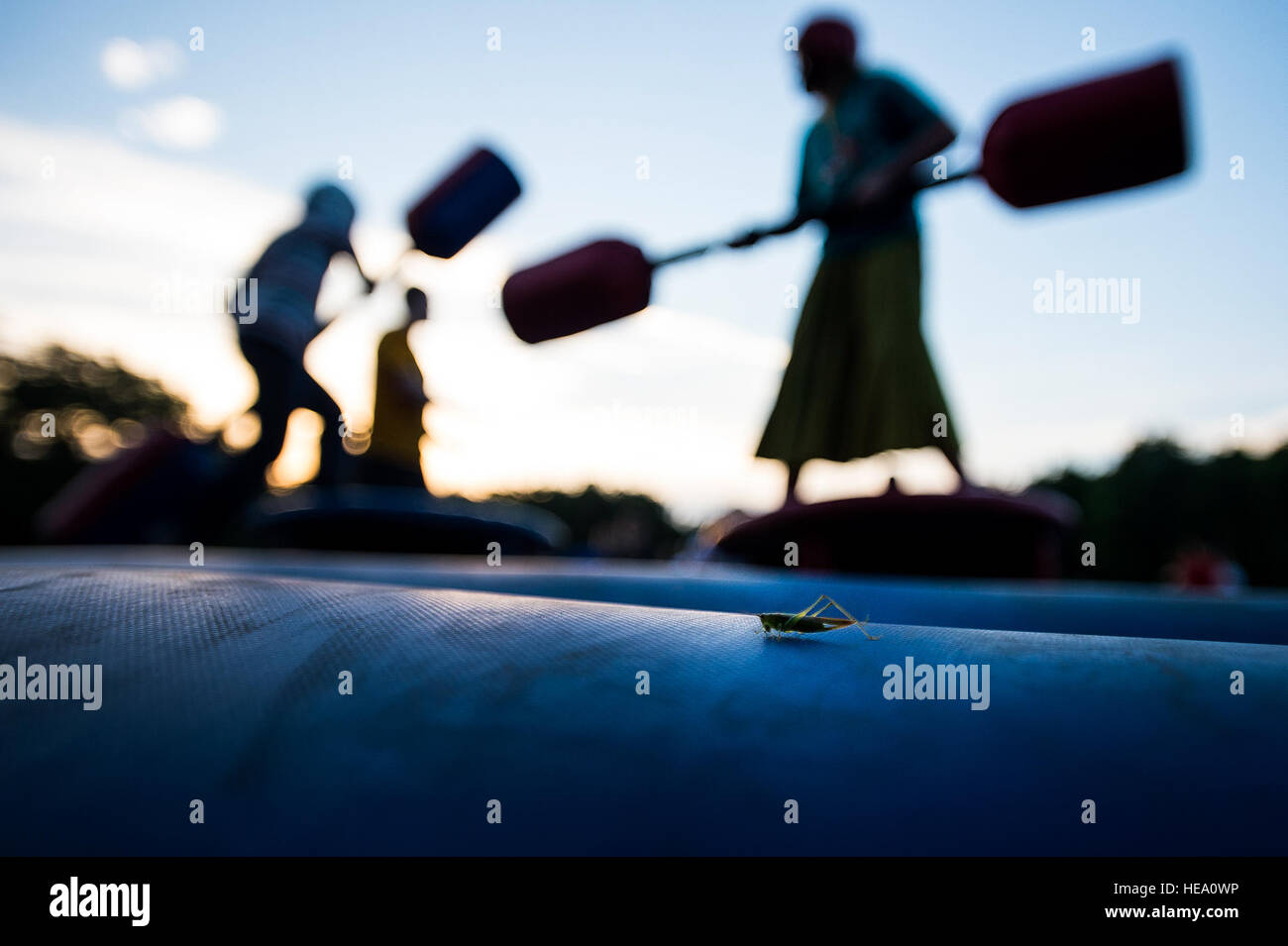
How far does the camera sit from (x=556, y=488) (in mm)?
33656

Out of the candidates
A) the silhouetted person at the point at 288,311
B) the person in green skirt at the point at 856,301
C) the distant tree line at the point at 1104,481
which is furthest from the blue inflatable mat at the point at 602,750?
the distant tree line at the point at 1104,481

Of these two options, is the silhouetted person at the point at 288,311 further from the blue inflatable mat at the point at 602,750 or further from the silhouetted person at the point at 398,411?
the blue inflatable mat at the point at 602,750

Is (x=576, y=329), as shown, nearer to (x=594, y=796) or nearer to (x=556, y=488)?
(x=594, y=796)

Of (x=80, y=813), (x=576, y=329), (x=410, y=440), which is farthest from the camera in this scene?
(x=410, y=440)

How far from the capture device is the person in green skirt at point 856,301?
213 centimetres

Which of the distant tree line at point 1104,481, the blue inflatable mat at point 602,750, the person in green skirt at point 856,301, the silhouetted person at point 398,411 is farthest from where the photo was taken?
the distant tree line at point 1104,481

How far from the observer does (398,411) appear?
167 inches

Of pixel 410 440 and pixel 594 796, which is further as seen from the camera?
pixel 410 440

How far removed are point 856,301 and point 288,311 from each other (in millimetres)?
2333

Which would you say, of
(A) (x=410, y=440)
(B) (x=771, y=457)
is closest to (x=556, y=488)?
(A) (x=410, y=440)

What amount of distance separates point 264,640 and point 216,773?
107mm

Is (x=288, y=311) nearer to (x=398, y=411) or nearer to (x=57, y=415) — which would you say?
(x=398, y=411)

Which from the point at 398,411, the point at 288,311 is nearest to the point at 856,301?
the point at 288,311

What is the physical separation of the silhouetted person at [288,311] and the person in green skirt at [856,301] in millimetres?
2122
